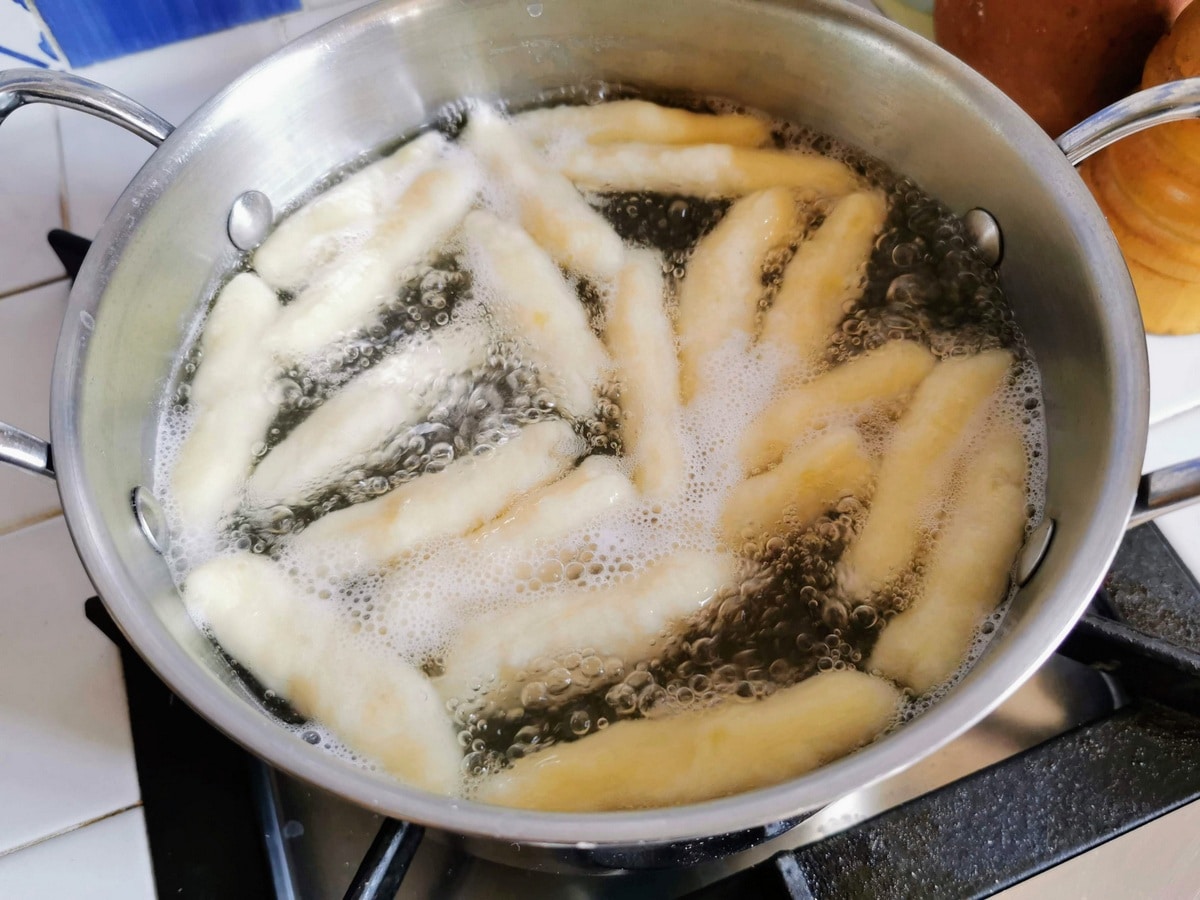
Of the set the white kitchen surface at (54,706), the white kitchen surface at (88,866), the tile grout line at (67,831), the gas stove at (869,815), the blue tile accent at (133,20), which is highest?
the blue tile accent at (133,20)

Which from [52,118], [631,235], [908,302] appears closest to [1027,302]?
[908,302]

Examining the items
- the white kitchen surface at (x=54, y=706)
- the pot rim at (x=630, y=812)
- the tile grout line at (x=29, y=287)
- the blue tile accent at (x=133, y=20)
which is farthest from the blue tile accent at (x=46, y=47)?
the white kitchen surface at (x=54, y=706)

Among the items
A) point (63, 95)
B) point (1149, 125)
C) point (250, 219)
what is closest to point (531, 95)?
point (250, 219)

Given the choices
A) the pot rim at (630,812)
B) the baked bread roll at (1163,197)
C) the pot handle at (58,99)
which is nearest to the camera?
the pot rim at (630,812)

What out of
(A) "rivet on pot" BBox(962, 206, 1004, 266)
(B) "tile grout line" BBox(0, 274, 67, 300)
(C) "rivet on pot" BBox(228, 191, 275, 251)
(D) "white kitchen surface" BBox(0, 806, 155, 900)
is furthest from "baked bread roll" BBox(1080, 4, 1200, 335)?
(B) "tile grout line" BBox(0, 274, 67, 300)

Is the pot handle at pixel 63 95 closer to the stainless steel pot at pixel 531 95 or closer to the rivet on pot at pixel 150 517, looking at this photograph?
the stainless steel pot at pixel 531 95

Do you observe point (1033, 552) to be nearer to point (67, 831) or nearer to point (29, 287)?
point (67, 831)

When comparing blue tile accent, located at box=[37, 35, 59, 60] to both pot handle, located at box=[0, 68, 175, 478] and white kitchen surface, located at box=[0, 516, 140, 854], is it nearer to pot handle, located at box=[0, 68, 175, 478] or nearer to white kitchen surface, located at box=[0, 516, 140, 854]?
pot handle, located at box=[0, 68, 175, 478]
